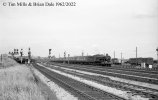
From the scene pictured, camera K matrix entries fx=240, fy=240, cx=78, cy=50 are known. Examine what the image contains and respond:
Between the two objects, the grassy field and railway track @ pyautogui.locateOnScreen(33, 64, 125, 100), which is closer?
the grassy field

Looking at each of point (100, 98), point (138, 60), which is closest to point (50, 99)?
point (100, 98)

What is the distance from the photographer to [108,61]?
60000 millimetres

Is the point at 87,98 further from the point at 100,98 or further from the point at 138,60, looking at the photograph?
the point at 138,60

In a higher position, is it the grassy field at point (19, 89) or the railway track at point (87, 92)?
the grassy field at point (19, 89)

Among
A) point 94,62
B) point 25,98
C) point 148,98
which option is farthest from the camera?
point 94,62

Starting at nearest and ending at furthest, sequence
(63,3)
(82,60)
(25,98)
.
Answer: (25,98) < (63,3) < (82,60)

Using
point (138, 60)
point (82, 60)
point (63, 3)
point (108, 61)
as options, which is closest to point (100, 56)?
point (108, 61)

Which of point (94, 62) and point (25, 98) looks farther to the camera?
point (94, 62)

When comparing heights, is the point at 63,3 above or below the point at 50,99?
above

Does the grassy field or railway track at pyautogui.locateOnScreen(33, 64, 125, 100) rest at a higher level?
the grassy field

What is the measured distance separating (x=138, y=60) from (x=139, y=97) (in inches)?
1995

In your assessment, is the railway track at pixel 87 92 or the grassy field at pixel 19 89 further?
the railway track at pixel 87 92

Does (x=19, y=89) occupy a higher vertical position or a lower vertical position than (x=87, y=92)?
higher

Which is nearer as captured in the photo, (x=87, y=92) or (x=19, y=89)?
(x=19, y=89)
